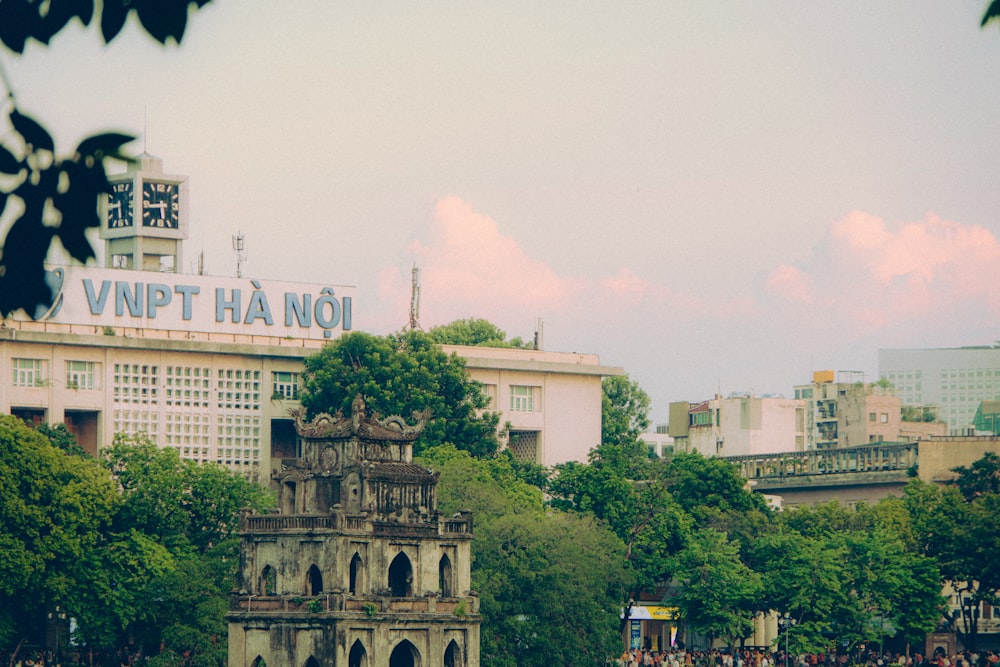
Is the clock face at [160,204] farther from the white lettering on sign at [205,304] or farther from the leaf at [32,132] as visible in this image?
the leaf at [32,132]

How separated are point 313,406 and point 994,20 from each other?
95.0 m

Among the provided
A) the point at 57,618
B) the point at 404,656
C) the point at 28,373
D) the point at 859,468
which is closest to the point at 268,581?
the point at 404,656

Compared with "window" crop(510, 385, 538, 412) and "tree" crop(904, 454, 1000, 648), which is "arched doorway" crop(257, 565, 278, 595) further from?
"window" crop(510, 385, 538, 412)

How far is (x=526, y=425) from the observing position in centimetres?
12000

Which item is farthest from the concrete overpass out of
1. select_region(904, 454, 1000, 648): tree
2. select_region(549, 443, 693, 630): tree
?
select_region(549, 443, 693, 630): tree

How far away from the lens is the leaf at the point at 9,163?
12613 millimetres

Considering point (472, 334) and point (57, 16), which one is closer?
point (57, 16)

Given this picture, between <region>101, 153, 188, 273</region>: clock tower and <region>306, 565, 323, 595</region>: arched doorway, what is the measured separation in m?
37.6

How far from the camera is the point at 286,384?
112 meters

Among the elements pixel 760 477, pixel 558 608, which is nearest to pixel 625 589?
pixel 558 608

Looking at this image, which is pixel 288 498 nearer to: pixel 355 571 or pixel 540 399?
pixel 355 571

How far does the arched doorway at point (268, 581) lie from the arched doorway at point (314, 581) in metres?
1.28

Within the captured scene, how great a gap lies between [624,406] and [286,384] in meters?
56.2

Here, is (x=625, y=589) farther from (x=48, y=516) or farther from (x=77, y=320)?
(x=77, y=320)
